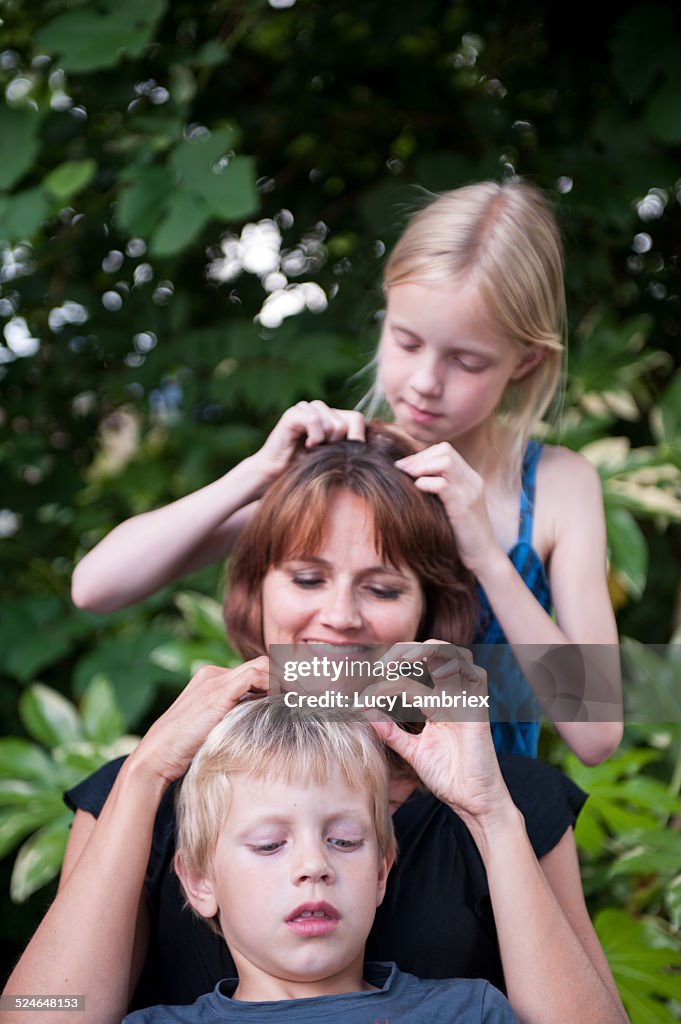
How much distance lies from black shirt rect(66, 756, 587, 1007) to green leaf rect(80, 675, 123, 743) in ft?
2.47

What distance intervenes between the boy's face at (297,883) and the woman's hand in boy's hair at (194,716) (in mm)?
65

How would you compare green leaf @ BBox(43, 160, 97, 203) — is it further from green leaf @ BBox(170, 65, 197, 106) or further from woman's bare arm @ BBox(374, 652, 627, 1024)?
woman's bare arm @ BBox(374, 652, 627, 1024)

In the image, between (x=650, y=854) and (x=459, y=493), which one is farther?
(x=650, y=854)

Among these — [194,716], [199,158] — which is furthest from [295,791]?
[199,158]

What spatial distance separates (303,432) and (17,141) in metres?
1.01

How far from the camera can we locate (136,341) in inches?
104

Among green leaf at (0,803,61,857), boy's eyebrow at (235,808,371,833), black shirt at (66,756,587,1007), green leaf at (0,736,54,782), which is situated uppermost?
boy's eyebrow at (235,808,371,833)

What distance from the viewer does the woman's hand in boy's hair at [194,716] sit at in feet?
3.59

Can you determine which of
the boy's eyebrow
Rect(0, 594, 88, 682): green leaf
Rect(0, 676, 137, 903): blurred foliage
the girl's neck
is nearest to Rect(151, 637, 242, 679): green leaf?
Rect(0, 676, 137, 903): blurred foliage

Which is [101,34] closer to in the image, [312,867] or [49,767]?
[49,767]

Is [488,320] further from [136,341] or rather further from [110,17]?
[136,341]

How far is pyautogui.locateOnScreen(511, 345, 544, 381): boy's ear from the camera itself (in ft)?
5.05

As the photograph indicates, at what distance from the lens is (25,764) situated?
1978 mm

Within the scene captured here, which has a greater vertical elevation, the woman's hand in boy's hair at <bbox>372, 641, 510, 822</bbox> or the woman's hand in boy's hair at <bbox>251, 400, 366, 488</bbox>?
the woman's hand in boy's hair at <bbox>251, 400, 366, 488</bbox>
